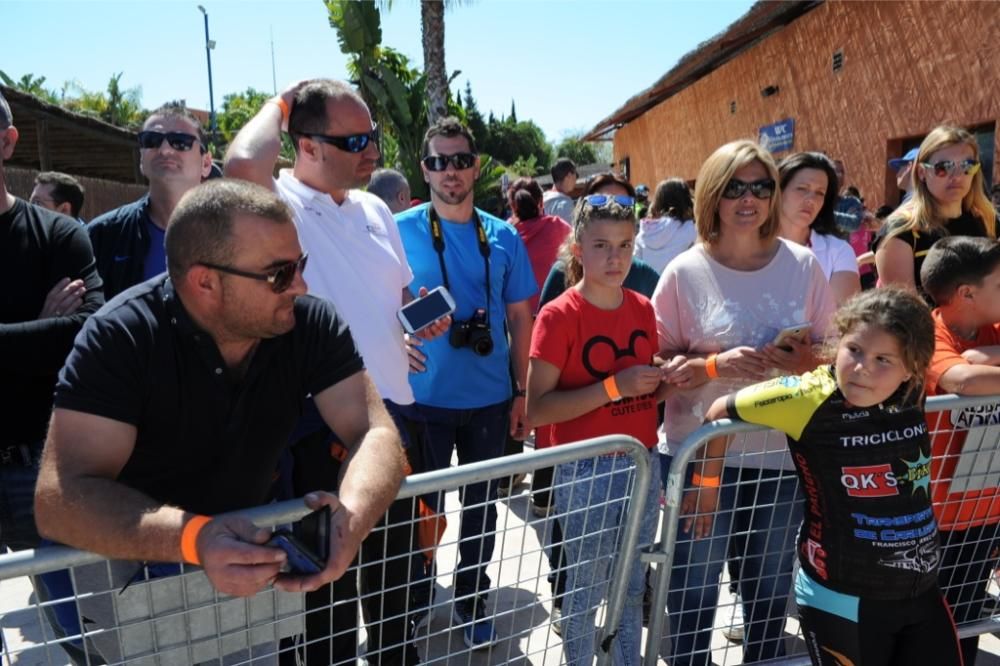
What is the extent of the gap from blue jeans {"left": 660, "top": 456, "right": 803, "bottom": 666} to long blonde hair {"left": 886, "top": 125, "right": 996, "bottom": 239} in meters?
1.43

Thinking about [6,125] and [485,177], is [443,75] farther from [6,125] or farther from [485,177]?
[6,125]

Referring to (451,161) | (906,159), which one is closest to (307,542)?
(451,161)

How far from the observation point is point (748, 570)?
2.67m

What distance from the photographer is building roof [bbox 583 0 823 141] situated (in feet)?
40.1

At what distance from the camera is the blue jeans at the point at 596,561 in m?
2.28

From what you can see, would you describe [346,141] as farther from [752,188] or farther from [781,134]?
[781,134]

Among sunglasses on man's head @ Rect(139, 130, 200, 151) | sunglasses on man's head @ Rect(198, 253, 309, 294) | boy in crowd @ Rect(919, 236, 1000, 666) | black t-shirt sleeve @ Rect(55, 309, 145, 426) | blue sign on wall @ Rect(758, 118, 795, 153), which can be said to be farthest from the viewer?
blue sign on wall @ Rect(758, 118, 795, 153)

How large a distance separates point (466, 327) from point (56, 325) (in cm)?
166

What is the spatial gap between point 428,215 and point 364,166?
2.27 ft

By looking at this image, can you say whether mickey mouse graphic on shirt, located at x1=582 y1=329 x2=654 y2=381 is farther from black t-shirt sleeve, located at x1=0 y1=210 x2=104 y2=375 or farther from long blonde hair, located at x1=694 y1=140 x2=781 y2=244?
black t-shirt sleeve, located at x1=0 y1=210 x2=104 y2=375

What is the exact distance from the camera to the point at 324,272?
270 centimetres


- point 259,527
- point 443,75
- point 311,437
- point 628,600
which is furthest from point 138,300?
point 443,75

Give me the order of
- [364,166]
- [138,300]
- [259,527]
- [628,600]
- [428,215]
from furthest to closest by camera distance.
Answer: [428,215] < [364,166] < [628,600] < [138,300] < [259,527]

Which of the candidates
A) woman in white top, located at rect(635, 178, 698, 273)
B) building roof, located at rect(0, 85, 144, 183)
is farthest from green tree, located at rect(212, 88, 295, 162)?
woman in white top, located at rect(635, 178, 698, 273)
